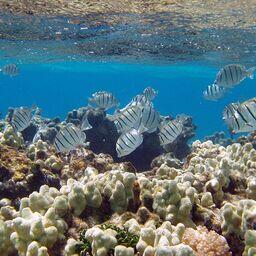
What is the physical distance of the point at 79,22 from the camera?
1964 centimetres

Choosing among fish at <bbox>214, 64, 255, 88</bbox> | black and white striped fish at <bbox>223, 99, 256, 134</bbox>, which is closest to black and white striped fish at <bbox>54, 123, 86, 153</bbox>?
black and white striped fish at <bbox>223, 99, 256, 134</bbox>

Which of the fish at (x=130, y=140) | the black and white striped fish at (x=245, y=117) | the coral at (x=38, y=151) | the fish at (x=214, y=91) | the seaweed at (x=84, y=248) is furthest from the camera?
the fish at (x=214, y=91)

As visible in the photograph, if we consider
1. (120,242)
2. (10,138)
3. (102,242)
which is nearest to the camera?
(102,242)

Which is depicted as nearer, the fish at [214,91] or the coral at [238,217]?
the coral at [238,217]

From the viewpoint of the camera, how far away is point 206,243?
13.2ft

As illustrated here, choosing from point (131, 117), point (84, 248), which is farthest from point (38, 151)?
point (84, 248)

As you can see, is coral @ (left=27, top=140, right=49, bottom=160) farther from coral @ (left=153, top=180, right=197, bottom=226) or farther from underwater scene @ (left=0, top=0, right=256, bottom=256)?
coral @ (left=153, top=180, right=197, bottom=226)

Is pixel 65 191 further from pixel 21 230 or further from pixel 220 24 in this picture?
pixel 220 24

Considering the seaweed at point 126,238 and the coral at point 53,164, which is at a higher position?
the seaweed at point 126,238

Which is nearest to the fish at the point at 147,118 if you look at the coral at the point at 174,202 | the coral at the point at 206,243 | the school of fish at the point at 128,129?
the school of fish at the point at 128,129

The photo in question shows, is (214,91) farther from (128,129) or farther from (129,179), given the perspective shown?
(129,179)

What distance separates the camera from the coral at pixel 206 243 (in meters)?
3.96

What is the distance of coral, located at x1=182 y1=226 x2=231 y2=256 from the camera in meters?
3.96

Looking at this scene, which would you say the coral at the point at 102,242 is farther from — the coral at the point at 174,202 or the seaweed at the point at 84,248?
the coral at the point at 174,202
